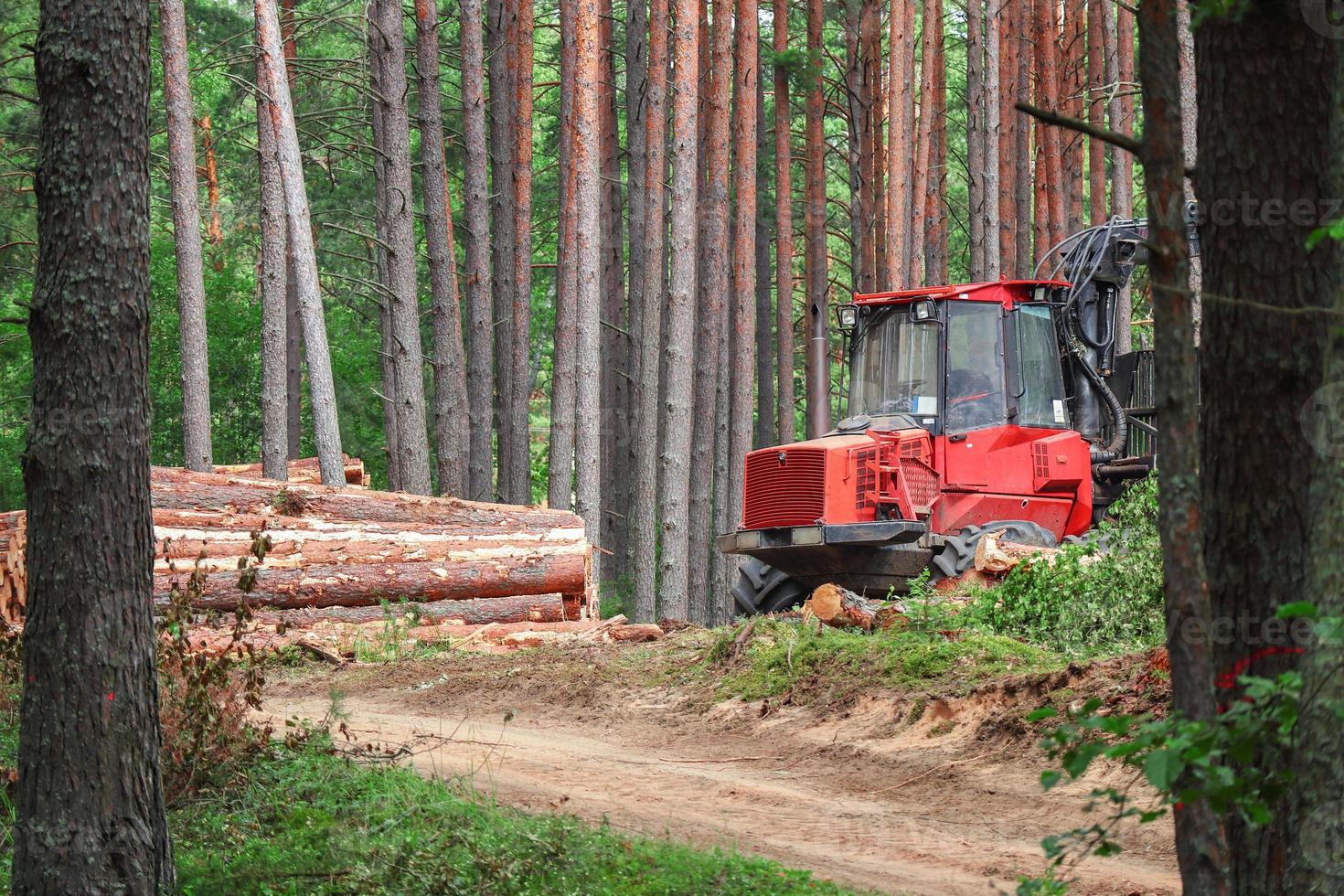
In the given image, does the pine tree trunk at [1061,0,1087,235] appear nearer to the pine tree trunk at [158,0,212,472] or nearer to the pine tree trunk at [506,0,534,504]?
the pine tree trunk at [506,0,534,504]

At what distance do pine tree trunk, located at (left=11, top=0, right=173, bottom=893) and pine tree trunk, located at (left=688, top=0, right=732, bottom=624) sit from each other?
57.6 ft

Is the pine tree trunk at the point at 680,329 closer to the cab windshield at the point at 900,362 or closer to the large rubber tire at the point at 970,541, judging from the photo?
the cab windshield at the point at 900,362

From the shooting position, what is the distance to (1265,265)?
11.5 feet

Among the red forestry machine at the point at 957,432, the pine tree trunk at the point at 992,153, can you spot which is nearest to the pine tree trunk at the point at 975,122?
the pine tree trunk at the point at 992,153

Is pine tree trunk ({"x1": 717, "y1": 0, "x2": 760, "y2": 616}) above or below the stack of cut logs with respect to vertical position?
above

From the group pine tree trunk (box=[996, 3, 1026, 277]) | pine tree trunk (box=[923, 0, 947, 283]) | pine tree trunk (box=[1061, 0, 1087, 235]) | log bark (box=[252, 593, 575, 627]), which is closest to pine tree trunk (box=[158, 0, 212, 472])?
log bark (box=[252, 593, 575, 627])

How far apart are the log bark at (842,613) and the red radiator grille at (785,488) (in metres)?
1.39

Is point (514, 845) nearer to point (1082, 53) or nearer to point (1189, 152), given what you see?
point (1189, 152)

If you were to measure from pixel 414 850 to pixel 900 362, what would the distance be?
28.4 feet

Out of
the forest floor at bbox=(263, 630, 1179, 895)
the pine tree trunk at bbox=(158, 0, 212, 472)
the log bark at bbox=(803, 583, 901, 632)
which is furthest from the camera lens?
the pine tree trunk at bbox=(158, 0, 212, 472)

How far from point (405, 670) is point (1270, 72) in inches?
383

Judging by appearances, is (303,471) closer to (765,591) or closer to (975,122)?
(765,591)

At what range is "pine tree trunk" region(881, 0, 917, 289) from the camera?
23375 mm

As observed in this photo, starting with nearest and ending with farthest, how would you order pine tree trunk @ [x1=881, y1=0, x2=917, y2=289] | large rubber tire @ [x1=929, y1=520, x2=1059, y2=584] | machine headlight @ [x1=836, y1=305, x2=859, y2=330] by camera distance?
1. large rubber tire @ [x1=929, y1=520, x2=1059, y2=584]
2. machine headlight @ [x1=836, y1=305, x2=859, y2=330]
3. pine tree trunk @ [x1=881, y1=0, x2=917, y2=289]
